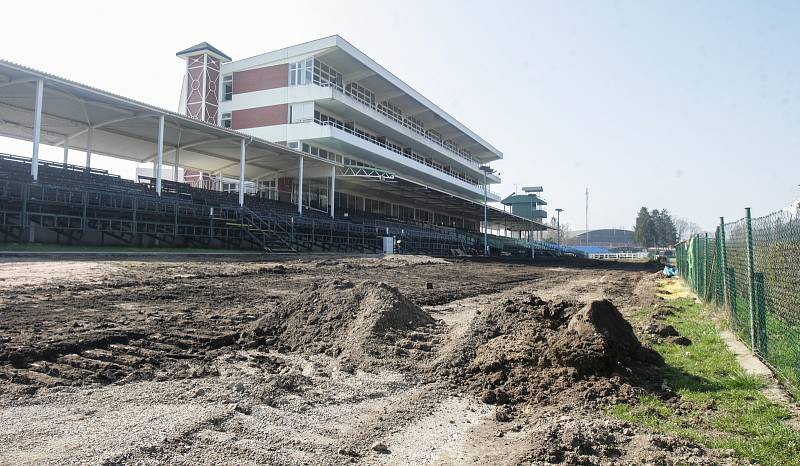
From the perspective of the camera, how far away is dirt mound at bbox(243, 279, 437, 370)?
6.72m

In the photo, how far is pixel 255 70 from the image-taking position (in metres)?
47.9

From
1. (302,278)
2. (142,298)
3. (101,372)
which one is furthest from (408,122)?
(101,372)

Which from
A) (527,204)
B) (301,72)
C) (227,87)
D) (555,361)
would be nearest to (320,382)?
(555,361)

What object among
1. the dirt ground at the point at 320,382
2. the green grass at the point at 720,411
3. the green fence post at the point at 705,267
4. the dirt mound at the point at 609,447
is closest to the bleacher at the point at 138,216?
the dirt ground at the point at 320,382

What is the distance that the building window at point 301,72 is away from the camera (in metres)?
45.1

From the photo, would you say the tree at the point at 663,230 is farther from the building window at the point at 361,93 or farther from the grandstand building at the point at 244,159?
the building window at the point at 361,93

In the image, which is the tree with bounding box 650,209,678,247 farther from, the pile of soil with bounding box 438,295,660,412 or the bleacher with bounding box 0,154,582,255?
the pile of soil with bounding box 438,295,660,412

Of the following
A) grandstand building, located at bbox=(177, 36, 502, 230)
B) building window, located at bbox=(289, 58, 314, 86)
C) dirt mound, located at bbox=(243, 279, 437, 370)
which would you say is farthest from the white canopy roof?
dirt mound, located at bbox=(243, 279, 437, 370)

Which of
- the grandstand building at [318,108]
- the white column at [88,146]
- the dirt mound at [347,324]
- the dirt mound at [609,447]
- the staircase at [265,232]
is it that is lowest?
the dirt mound at [609,447]

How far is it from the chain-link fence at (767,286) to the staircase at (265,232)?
24440 millimetres

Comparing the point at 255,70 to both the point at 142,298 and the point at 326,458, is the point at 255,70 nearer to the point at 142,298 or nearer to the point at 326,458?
the point at 142,298

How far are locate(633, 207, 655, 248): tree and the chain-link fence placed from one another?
120308 mm

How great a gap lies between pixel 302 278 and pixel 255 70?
3792 centimetres

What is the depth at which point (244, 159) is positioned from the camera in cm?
3506
